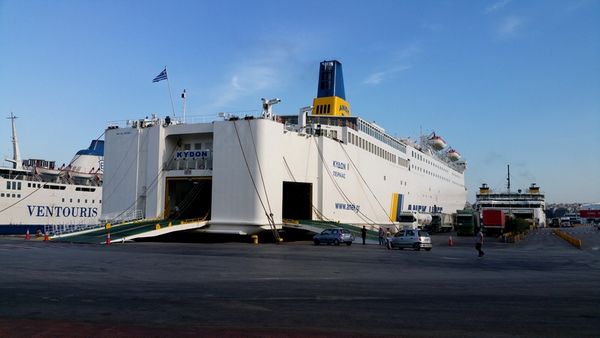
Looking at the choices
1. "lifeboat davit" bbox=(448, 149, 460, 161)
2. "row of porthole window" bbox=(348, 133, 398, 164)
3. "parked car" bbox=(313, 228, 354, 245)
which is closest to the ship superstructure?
"lifeboat davit" bbox=(448, 149, 460, 161)

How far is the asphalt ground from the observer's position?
7852mm

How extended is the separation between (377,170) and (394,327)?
150 feet

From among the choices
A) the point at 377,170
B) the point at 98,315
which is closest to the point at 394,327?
the point at 98,315

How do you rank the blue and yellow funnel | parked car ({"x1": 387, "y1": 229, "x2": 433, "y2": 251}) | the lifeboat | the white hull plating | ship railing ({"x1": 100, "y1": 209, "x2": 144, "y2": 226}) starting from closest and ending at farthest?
parked car ({"x1": 387, "y1": 229, "x2": 433, "y2": 251}), the white hull plating, ship railing ({"x1": 100, "y1": 209, "x2": 144, "y2": 226}), the blue and yellow funnel, the lifeboat

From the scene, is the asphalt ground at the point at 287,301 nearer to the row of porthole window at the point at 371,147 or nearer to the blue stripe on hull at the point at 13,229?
the row of porthole window at the point at 371,147

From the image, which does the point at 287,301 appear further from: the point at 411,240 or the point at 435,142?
the point at 435,142

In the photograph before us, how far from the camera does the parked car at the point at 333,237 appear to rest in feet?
112

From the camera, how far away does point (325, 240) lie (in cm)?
3469

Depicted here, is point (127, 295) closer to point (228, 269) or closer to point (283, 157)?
point (228, 269)

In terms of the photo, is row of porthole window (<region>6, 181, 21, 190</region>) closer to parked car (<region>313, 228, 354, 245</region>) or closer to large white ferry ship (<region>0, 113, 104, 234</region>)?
large white ferry ship (<region>0, 113, 104, 234</region>)

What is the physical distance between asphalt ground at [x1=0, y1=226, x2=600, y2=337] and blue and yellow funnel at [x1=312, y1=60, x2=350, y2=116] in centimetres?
3664

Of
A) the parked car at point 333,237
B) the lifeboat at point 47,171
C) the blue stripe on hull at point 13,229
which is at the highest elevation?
the lifeboat at point 47,171

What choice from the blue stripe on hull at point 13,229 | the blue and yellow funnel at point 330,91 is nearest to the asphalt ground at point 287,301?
the blue and yellow funnel at point 330,91

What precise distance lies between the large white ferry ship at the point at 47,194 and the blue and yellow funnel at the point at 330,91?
3112 cm
